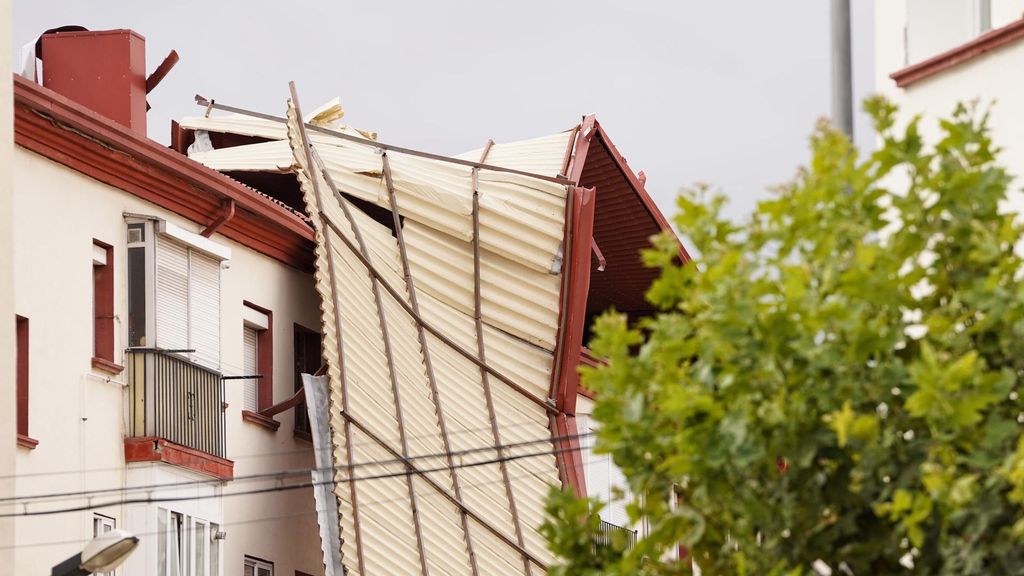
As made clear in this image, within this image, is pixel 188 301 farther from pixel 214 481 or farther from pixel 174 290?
pixel 214 481

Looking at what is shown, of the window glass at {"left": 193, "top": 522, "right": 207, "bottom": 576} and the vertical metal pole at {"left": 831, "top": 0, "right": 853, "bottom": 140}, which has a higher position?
the window glass at {"left": 193, "top": 522, "right": 207, "bottom": 576}

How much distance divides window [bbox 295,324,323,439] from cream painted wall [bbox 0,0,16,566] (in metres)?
7.73

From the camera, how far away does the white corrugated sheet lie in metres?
26.9

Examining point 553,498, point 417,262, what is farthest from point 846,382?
point 417,262

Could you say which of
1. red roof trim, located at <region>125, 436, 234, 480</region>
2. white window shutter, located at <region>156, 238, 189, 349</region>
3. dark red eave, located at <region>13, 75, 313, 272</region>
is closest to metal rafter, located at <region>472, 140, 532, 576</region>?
dark red eave, located at <region>13, 75, 313, 272</region>

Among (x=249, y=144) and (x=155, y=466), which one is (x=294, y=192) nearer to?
(x=249, y=144)

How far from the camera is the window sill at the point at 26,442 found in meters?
22.9

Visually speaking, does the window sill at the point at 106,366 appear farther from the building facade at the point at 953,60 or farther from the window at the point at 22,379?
the building facade at the point at 953,60

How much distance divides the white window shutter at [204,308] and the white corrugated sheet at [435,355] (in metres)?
1.34

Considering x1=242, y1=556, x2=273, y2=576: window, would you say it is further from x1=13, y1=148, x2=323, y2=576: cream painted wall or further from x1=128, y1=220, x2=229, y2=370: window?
x1=128, y1=220, x2=229, y2=370: window

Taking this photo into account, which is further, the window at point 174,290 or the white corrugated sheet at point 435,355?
the white corrugated sheet at point 435,355

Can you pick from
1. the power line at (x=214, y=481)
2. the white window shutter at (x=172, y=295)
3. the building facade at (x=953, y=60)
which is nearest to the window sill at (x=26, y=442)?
the power line at (x=214, y=481)

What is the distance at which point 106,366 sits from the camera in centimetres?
2477

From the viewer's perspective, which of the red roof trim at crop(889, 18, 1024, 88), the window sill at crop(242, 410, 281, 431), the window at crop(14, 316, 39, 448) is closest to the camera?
the red roof trim at crop(889, 18, 1024, 88)
